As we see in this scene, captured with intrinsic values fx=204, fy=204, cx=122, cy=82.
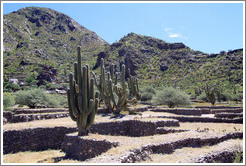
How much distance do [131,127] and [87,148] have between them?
19.1 feet

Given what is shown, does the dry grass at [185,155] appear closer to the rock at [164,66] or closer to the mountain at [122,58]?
the mountain at [122,58]

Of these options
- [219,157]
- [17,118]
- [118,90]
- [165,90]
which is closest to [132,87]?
[118,90]

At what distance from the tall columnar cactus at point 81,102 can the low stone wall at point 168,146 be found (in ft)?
13.6

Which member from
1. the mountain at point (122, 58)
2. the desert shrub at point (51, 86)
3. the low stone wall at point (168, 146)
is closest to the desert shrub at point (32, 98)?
the low stone wall at point (168, 146)

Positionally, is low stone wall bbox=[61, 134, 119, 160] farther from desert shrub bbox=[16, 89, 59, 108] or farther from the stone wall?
desert shrub bbox=[16, 89, 59, 108]

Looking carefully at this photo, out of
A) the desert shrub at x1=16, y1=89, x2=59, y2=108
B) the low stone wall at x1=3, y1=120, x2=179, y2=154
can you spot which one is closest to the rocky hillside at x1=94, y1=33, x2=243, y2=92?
the desert shrub at x1=16, y1=89, x2=59, y2=108

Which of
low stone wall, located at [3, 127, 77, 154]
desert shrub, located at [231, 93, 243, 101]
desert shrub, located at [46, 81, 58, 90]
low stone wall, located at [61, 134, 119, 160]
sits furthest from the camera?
desert shrub, located at [46, 81, 58, 90]

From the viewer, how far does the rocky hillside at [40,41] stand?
81562 millimetres

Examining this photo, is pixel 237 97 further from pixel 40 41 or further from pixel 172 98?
pixel 40 41

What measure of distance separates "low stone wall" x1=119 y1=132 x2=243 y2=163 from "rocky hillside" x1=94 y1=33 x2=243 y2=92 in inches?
2124

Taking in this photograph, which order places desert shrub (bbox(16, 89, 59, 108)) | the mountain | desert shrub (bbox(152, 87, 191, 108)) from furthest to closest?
the mountain < desert shrub (bbox(152, 87, 191, 108)) < desert shrub (bbox(16, 89, 59, 108))

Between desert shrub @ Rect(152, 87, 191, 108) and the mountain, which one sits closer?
desert shrub @ Rect(152, 87, 191, 108)

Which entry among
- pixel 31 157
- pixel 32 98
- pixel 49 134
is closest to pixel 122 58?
pixel 32 98

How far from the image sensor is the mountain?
71.6m
